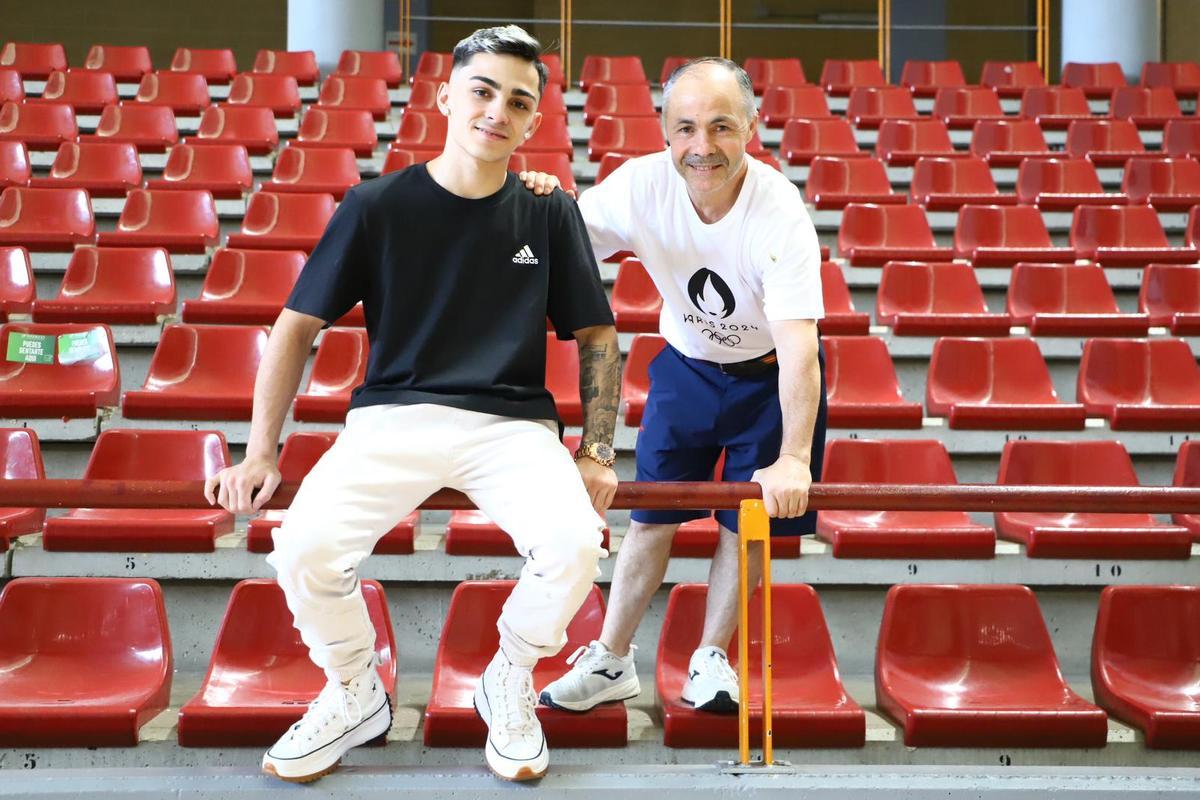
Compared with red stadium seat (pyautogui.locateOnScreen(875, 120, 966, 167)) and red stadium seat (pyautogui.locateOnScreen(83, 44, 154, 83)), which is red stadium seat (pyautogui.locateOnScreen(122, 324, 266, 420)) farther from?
red stadium seat (pyautogui.locateOnScreen(83, 44, 154, 83))

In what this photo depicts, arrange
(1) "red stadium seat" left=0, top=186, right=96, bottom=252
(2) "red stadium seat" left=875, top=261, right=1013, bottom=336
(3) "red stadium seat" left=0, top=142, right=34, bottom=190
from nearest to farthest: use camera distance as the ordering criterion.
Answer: (2) "red stadium seat" left=875, top=261, right=1013, bottom=336 < (1) "red stadium seat" left=0, top=186, right=96, bottom=252 < (3) "red stadium seat" left=0, top=142, right=34, bottom=190

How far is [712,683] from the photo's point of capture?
227 cm

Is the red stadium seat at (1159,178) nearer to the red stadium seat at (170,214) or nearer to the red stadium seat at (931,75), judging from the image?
the red stadium seat at (931,75)

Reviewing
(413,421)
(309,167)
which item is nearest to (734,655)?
(413,421)

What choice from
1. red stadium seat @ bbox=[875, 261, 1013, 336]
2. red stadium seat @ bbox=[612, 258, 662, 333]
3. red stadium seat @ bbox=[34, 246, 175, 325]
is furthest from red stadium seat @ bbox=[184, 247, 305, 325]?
red stadium seat @ bbox=[875, 261, 1013, 336]

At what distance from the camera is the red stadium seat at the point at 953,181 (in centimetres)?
560

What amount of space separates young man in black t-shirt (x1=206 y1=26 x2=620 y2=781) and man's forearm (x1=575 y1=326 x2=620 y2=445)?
0.06 feet

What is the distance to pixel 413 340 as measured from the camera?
1.94m

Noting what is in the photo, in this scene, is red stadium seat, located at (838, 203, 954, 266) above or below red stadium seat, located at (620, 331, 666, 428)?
above

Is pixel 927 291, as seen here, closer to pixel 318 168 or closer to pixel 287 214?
pixel 287 214

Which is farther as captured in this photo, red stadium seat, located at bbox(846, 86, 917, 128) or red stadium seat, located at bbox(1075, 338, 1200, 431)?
red stadium seat, located at bbox(846, 86, 917, 128)

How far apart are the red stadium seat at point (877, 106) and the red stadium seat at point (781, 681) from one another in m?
4.96

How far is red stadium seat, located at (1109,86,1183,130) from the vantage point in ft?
22.7

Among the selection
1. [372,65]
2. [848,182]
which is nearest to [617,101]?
[372,65]
